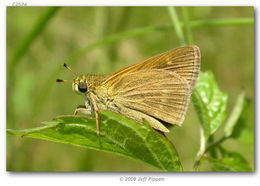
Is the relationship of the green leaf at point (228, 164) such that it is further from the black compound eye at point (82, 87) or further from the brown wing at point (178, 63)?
the black compound eye at point (82, 87)

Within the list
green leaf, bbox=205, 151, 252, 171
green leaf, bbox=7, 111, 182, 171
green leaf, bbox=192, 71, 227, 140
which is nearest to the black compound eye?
green leaf, bbox=7, 111, 182, 171

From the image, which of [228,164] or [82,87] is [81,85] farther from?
[228,164]

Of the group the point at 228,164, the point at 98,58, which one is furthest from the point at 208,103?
the point at 98,58

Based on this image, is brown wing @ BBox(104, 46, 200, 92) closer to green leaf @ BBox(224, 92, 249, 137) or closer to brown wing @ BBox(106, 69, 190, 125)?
brown wing @ BBox(106, 69, 190, 125)

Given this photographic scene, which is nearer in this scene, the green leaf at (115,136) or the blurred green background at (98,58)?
the green leaf at (115,136)

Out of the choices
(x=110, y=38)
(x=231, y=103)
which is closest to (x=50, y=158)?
(x=110, y=38)

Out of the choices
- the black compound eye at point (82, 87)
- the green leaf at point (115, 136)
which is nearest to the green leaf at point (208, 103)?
the green leaf at point (115, 136)
